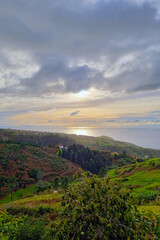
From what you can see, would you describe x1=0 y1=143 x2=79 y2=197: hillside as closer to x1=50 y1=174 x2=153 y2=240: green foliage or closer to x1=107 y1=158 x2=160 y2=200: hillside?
x1=107 y1=158 x2=160 y2=200: hillside

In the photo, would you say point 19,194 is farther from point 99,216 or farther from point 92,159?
point 99,216

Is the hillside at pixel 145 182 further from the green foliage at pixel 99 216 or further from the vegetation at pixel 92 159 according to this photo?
the vegetation at pixel 92 159

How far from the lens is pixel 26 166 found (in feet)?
150

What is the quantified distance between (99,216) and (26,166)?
4846cm

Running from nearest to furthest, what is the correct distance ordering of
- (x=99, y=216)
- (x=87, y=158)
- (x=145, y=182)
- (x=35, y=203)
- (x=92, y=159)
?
(x=99, y=216)
(x=35, y=203)
(x=145, y=182)
(x=92, y=159)
(x=87, y=158)

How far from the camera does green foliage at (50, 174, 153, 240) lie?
2.30m

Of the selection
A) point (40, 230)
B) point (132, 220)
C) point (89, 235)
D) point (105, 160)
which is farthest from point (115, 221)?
point (105, 160)

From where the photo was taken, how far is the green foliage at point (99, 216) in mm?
2305

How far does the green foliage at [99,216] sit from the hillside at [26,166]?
35.8 metres

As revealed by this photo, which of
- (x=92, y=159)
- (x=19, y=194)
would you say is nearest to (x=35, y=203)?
(x=19, y=194)

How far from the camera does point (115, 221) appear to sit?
2359 millimetres

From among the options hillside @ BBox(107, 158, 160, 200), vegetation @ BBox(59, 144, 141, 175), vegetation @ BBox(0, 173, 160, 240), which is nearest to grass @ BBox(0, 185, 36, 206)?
hillside @ BBox(107, 158, 160, 200)

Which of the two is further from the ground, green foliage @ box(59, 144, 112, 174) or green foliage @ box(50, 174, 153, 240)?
green foliage @ box(50, 174, 153, 240)

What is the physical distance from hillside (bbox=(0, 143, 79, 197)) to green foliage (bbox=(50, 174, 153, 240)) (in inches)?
1408
